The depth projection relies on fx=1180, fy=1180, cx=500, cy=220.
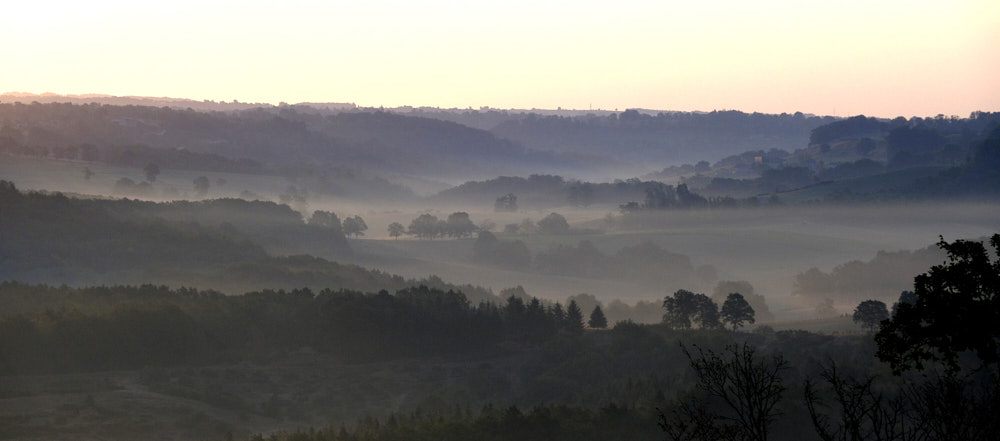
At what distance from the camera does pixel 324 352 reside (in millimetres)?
128250

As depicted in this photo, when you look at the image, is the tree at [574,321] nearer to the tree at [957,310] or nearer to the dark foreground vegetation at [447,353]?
the dark foreground vegetation at [447,353]

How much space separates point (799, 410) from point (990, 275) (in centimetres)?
5912

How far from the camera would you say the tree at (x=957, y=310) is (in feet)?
76.4

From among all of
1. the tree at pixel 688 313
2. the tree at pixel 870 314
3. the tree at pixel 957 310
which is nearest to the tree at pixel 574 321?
the tree at pixel 688 313

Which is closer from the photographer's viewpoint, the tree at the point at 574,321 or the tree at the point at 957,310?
the tree at the point at 957,310

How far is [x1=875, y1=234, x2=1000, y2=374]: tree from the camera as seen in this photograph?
23.3 meters

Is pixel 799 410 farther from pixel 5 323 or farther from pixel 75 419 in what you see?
pixel 5 323

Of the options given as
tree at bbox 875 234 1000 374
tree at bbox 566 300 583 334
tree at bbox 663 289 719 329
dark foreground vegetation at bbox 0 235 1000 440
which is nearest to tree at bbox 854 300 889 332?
dark foreground vegetation at bbox 0 235 1000 440

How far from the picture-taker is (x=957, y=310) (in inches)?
925

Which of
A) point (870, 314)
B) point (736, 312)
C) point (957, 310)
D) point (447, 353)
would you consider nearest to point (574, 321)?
point (447, 353)

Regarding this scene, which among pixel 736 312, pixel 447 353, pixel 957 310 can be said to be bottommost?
pixel 447 353

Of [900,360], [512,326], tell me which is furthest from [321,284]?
[900,360]

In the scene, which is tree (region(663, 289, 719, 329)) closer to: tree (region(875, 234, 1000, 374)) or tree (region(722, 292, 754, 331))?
tree (region(722, 292, 754, 331))

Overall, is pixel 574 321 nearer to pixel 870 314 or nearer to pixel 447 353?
pixel 447 353
